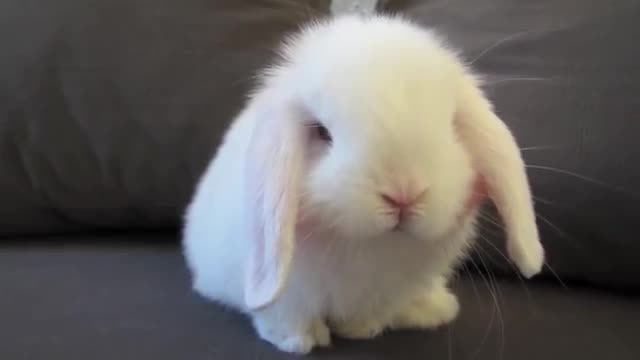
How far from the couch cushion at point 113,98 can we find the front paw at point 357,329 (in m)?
0.40

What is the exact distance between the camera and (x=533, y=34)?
1.30 metres

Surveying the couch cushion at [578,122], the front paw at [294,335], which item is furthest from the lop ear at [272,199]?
the couch cushion at [578,122]

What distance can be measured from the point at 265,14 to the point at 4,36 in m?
0.38

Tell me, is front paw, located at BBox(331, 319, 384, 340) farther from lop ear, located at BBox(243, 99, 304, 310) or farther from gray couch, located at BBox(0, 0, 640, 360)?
lop ear, located at BBox(243, 99, 304, 310)

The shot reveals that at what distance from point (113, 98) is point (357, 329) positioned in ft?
1.76

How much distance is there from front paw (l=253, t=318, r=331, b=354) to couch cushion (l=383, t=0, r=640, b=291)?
0.91 feet

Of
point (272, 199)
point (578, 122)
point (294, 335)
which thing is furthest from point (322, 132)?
point (578, 122)

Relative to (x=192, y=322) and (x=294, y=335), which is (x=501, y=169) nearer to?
(x=294, y=335)

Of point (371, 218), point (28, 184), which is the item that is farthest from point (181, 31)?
point (371, 218)

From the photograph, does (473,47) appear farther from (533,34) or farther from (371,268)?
(371,268)

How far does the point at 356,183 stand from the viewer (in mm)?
851

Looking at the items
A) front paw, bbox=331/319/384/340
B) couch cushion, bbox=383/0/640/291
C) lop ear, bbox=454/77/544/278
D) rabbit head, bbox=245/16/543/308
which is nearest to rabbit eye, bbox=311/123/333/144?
rabbit head, bbox=245/16/543/308

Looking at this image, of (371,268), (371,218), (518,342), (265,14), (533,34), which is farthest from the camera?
(265,14)

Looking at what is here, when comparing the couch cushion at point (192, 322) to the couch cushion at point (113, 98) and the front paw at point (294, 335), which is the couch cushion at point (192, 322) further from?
the couch cushion at point (113, 98)
